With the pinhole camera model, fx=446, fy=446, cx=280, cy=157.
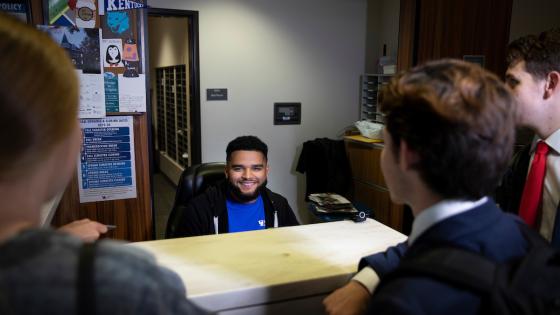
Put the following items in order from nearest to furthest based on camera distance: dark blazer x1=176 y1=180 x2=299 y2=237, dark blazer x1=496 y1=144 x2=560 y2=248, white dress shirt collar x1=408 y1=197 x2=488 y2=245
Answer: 1. white dress shirt collar x1=408 y1=197 x2=488 y2=245
2. dark blazer x1=496 y1=144 x2=560 y2=248
3. dark blazer x1=176 y1=180 x2=299 y2=237

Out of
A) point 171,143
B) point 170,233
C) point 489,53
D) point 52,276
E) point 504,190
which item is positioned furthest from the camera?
point 171,143

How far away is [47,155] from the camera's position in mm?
505

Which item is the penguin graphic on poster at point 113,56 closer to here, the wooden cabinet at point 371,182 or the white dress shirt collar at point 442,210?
the wooden cabinet at point 371,182

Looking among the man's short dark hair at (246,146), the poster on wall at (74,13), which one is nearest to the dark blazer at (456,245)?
the man's short dark hair at (246,146)

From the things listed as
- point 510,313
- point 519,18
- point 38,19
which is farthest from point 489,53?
point 510,313

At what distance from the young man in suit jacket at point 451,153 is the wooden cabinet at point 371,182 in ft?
9.46

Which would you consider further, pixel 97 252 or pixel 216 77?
pixel 216 77

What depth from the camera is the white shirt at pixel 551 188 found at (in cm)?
125

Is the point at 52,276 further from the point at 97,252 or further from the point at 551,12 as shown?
the point at 551,12

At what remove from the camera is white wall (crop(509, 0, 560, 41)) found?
4.44 m

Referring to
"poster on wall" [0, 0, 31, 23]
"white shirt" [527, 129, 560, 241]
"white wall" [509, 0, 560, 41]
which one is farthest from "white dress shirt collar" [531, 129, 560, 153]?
"white wall" [509, 0, 560, 41]

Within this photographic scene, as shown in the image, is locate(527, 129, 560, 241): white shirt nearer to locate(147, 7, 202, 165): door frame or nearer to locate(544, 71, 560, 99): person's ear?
locate(544, 71, 560, 99): person's ear

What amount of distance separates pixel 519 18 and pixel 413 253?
4629 mm

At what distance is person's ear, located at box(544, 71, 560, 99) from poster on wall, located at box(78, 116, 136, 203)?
2.13m
